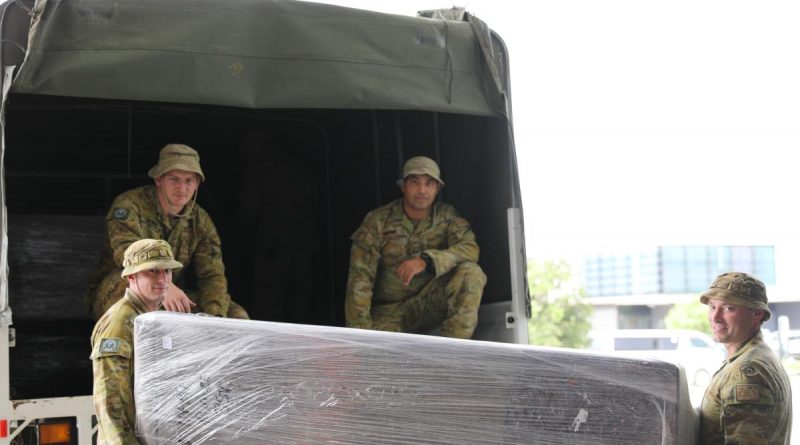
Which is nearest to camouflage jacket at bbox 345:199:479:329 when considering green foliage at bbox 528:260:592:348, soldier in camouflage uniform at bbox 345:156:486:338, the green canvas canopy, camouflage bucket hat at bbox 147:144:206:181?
soldier in camouflage uniform at bbox 345:156:486:338

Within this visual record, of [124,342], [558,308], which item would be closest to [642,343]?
[558,308]

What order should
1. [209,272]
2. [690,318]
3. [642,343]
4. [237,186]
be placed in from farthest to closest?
1. [690,318]
2. [642,343]
3. [237,186]
4. [209,272]

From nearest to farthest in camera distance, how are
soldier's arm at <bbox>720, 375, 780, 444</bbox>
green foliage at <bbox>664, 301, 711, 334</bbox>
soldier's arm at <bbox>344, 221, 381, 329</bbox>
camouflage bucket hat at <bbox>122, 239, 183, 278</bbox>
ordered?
soldier's arm at <bbox>720, 375, 780, 444</bbox>, camouflage bucket hat at <bbox>122, 239, 183, 278</bbox>, soldier's arm at <bbox>344, 221, 381, 329</bbox>, green foliage at <bbox>664, 301, 711, 334</bbox>

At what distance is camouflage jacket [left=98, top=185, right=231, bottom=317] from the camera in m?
4.16

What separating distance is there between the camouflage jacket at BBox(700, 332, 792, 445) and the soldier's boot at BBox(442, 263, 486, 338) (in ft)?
5.22

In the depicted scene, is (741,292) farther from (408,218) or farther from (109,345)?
(408,218)

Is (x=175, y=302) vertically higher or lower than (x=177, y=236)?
lower

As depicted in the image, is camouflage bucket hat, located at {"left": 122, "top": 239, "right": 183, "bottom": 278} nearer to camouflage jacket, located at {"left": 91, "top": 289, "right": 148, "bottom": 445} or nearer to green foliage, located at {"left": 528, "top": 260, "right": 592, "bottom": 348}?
camouflage jacket, located at {"left": 91, "top": 289, "right": 148, "bottom": 445}

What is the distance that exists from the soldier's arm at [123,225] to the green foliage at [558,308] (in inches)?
1163

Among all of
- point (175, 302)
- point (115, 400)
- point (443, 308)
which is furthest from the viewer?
point (443, 308)

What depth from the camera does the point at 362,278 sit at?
4.65 meters

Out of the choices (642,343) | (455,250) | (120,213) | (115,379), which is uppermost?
(120,213)

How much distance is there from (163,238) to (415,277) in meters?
1.12

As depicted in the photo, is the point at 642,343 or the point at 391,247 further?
the point at 642,343
